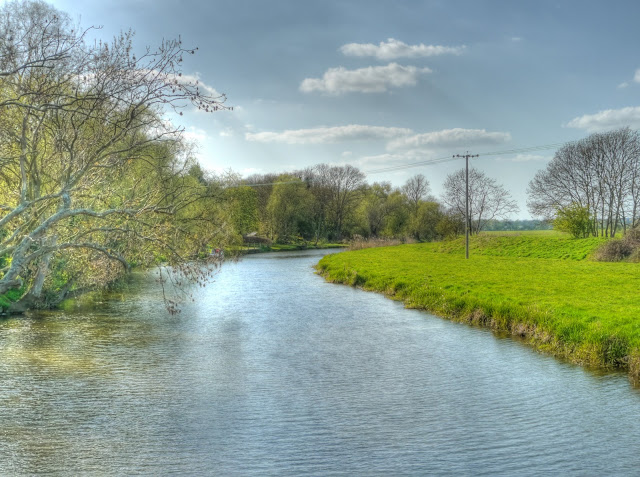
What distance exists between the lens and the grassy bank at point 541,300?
44.6 ft

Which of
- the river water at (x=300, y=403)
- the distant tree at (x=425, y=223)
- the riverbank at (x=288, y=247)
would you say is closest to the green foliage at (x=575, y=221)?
the distant tree at (x=425, y=223)

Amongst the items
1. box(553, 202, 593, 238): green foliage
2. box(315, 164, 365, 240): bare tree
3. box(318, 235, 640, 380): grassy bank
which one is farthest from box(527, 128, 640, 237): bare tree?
box(315, 164, 365, 240): bare tree

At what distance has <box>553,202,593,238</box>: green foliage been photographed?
50.6 metres

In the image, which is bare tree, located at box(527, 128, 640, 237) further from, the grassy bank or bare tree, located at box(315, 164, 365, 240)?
bare tree, located at box(315, 164, 365, 240)

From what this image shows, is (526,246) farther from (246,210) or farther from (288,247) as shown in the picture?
(288,247)

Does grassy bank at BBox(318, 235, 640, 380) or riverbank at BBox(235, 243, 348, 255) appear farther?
riverbank at BBox(235, 243, 348, 255)

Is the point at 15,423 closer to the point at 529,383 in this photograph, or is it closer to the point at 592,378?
the point at 529,383

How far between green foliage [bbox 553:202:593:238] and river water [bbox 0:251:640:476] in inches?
1464

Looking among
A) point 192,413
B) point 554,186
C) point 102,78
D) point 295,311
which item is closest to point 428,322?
point 295,311

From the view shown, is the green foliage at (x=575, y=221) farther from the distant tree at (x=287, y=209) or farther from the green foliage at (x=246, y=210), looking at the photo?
the distant tree at (x=287, y=209)

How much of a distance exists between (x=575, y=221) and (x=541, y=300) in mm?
36170

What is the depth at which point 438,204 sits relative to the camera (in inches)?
3447

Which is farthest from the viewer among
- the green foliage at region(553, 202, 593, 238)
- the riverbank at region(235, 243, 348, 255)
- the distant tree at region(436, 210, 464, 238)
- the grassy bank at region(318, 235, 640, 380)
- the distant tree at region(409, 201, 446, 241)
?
the distant tree at region(409, 201, 446, 241)

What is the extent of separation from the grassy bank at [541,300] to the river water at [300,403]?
84cm
